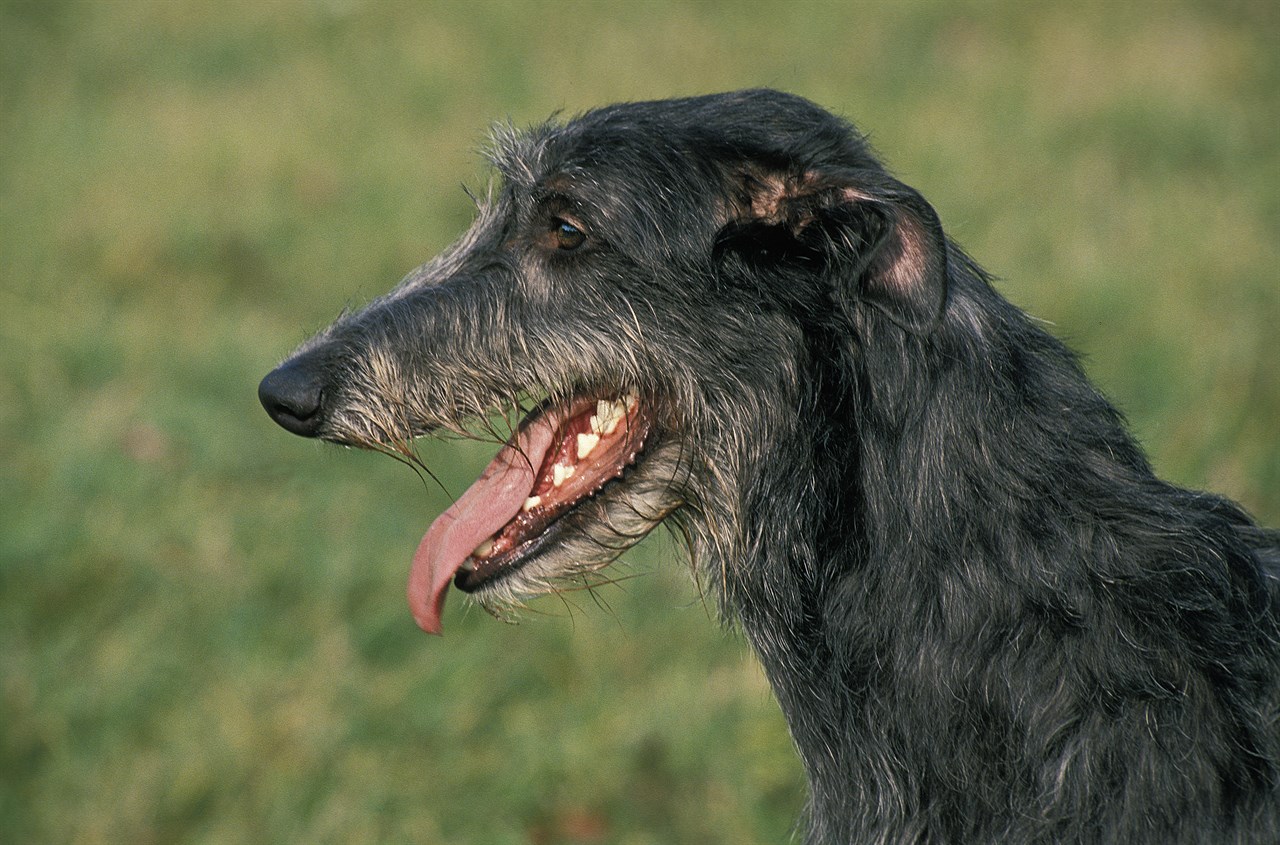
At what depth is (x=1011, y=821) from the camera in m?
2.74

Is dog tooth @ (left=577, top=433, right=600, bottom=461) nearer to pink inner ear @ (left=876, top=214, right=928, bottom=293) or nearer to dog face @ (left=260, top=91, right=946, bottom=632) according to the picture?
dog face @ (left=260, top=91, right=946, bottom=632)

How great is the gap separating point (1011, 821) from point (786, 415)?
946 mm

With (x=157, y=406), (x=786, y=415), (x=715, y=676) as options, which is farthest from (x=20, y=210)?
(x=786, y=415)

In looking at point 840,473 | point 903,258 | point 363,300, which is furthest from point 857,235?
point 363,300

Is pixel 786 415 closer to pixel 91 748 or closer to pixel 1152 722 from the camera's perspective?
pixel 1152 722

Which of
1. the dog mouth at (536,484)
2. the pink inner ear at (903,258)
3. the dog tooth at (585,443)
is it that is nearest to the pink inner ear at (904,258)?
the pink inner ear at (903,258)

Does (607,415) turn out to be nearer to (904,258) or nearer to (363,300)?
(904,258)

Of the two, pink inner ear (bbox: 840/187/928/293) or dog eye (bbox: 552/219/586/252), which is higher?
pink inner ear (bbox: 840/187/928/293)

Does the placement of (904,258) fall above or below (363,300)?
below

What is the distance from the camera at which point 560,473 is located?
10.5 ft

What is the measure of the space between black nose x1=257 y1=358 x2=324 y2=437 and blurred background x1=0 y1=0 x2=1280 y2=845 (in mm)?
1106

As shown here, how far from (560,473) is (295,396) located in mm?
630

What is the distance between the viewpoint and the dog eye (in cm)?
312

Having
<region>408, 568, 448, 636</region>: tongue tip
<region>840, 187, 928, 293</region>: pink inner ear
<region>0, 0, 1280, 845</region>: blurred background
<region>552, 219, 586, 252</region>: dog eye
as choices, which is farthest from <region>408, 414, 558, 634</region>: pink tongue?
<region>840, 187, 928, 293</region>: pink inner ear
